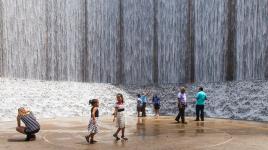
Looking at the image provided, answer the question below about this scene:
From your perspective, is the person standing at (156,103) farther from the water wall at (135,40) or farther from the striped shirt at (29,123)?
the striped shirt at (29,123)

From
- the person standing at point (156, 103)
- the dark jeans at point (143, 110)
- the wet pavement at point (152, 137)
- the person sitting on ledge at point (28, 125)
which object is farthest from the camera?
the dark jeans at point (143, 110)

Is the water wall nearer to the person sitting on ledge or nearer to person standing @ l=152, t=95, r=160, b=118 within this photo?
person standing @ l=152, t=95, r=160, b=118

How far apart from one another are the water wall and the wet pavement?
5.81 m

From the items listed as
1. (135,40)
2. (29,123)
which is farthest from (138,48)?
(29,123)

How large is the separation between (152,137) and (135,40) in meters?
12.7

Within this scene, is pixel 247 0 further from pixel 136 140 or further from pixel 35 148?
pixel 35 148

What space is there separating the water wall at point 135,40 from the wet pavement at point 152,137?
581 centimetres

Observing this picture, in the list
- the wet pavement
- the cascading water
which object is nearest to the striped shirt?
the wet pavement

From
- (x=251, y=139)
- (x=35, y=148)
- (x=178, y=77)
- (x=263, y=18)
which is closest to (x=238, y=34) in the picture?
(x=263, y=18)

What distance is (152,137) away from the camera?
1077cm

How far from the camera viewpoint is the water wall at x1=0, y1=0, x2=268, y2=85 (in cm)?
1867

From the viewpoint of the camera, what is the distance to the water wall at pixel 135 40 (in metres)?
18.7

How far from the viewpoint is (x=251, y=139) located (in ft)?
33.8

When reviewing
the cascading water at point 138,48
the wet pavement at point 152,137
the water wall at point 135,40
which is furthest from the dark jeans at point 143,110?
the water wall at point 135,40
